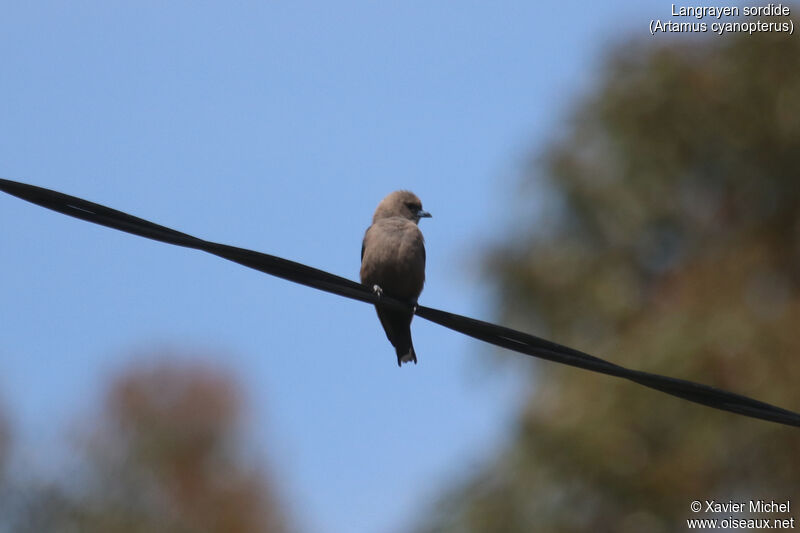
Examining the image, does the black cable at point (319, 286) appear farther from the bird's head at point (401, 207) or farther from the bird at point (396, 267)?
the bird's head at point (401, 207)

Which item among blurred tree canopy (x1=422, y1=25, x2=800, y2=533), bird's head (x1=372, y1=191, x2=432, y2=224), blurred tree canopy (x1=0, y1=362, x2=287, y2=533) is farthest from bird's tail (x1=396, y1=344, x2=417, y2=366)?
blurred tree canopy (x1=0, y1=362, x2=287, y2=533)

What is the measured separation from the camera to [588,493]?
36.2ft

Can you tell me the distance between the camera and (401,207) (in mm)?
8055

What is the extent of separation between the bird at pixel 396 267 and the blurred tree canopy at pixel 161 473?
15885 millimetres

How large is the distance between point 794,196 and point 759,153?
0.75 meters

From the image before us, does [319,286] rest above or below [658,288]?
below

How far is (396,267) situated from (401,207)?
0.93 metres

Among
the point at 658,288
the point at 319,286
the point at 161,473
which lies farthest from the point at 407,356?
the point at 161,473

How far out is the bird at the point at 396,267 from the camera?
728cm

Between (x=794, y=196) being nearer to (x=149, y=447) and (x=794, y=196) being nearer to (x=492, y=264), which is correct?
(x=492, y=264)

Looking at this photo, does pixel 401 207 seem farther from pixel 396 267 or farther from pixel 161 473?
pixel 161 473

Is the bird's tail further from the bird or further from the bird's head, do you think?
the bird's head

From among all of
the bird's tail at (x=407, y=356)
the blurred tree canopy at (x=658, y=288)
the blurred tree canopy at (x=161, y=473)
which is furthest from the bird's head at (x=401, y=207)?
the blurred tree canopy at (x=161, y=473)

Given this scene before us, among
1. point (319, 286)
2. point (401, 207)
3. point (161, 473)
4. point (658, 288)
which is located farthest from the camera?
point (161, 473)
